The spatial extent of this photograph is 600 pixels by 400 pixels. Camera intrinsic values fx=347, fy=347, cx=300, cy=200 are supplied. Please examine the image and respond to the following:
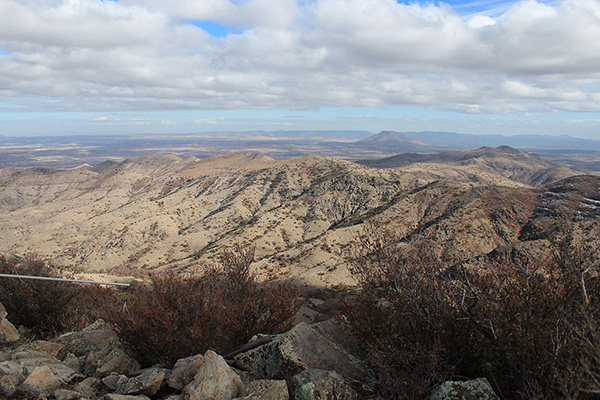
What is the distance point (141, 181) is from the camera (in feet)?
425

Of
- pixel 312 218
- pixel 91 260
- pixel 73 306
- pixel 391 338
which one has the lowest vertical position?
pixel 91 260

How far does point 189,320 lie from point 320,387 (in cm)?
408

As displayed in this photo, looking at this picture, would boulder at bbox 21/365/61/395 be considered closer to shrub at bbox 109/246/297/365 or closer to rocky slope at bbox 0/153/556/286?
shrub at bbox 109/246/297/365

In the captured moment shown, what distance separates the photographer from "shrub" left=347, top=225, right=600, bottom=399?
18.7 feet

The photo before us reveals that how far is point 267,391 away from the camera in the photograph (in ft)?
20.8

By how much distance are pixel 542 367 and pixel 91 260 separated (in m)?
71.0

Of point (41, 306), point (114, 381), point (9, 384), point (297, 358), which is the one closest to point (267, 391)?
point (297, 358)

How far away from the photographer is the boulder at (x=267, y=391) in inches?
245

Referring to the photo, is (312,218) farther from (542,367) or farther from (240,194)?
(542,367)

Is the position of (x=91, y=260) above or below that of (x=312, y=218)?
below

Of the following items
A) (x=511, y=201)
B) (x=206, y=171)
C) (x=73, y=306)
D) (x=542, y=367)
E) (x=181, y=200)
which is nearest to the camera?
(x=542, y=367)

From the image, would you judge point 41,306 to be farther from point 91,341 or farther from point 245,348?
point 245,348

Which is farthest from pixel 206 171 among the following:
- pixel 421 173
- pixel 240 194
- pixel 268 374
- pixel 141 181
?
pixel 268 374

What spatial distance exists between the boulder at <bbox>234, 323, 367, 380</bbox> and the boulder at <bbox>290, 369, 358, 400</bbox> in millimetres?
722
